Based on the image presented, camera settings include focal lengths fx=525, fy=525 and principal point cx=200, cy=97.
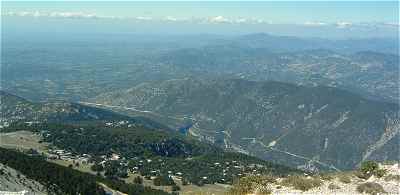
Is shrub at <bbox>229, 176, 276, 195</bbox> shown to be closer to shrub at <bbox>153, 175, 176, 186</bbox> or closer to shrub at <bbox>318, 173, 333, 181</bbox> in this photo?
shrub at <bbox>318, 173, 333, 181</bbox>

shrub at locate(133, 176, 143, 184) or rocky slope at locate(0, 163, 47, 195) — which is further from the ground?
rocky slope at locate(0, 163, 47, 195)

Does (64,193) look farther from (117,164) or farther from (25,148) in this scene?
(25,148)

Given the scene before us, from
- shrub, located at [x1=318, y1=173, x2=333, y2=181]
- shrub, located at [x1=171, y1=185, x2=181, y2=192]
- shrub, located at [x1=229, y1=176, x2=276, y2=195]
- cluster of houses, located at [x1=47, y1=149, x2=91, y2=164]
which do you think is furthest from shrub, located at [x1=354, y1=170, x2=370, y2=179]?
cluster of houses, located at [x1=47, y1=149, x2=91, y2=164]

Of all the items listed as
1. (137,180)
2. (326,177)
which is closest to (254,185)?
(326,177)

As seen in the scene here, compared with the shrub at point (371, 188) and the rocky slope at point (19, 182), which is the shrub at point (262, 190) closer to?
the shrub at point (371, 188)

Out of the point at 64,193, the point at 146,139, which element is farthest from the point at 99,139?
the point at 64,193

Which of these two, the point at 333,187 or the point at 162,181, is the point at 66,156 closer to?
the point at 162,181

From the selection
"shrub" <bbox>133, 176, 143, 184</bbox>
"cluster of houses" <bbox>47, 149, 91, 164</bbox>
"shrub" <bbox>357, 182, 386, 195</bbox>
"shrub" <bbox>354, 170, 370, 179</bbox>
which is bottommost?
"cluster of houses" <bbox>47, 149, 91, 164</bbox>
